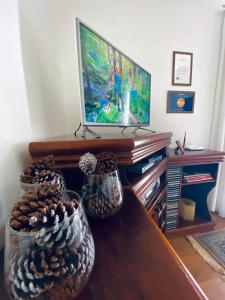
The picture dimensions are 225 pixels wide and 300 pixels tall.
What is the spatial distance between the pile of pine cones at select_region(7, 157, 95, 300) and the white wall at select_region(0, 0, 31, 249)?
9.5 inches

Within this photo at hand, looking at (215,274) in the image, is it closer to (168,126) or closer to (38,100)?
(168,126)

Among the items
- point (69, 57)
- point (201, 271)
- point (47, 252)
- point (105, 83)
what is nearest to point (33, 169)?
point (47, 252)

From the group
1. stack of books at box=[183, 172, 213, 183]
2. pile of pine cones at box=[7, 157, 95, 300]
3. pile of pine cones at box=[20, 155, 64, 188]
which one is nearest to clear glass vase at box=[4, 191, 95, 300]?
pile of pine cones at box=[7, 157, 95, 300]

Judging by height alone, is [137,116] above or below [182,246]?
above

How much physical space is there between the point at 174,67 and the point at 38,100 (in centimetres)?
146

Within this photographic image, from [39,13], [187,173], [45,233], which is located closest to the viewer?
[45,233]

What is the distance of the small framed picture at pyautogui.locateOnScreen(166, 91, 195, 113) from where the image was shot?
1.62 metres

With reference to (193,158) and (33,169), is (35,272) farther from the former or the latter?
(193,158)

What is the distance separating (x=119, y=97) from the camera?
0.85 m

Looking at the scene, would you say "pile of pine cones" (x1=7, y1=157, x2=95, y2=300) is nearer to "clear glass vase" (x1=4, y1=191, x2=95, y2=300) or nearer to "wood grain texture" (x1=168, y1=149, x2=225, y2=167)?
"clear glass vase" (x1=4, y1=191, x2=95, y2=300)

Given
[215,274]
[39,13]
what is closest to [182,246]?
[215,274]

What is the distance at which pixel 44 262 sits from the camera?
19 cm

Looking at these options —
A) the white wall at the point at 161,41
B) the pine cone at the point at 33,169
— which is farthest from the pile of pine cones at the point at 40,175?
the white wall at the point at 161,41

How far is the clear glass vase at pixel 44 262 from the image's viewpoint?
19 centimetres
